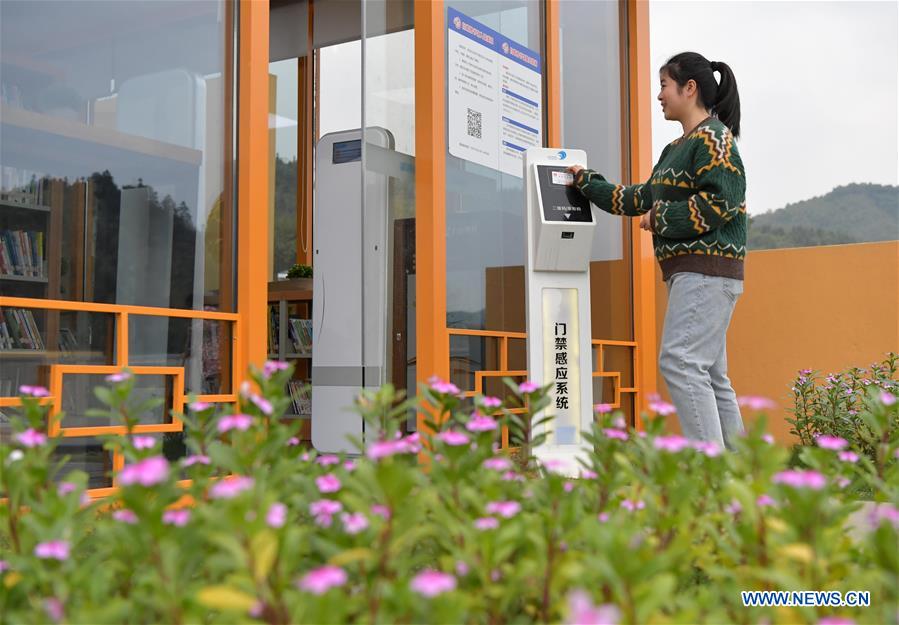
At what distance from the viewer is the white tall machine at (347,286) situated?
396 centimetres

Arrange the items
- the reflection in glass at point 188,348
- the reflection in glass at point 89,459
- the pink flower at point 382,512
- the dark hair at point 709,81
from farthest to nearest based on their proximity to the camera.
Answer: the dark hair at point 709,81, the reflection in glass at point 188,348, the reflection in glass at point 89,459, the pink flower at point 382,512

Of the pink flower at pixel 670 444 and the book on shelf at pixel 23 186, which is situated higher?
the book on shelf at pixel 23 186

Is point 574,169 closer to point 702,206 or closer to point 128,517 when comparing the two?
point 702,206

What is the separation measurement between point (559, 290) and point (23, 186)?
79.3 inches

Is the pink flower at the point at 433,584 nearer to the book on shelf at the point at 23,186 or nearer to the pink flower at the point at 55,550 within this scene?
the pink flower at the point at 55,550

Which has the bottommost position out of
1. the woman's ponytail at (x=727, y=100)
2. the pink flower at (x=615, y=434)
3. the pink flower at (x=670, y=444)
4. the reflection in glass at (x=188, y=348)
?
the pink flower at (x=615, y=434)

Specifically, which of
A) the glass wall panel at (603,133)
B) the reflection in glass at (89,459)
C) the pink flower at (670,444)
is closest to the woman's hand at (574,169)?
the glass wall panel at (603,133)

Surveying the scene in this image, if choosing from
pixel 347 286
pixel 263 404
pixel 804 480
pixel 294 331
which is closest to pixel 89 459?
pixel 263 404

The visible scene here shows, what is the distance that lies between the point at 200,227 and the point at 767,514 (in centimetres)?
228

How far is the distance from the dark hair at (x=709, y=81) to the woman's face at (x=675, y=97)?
0.05ft

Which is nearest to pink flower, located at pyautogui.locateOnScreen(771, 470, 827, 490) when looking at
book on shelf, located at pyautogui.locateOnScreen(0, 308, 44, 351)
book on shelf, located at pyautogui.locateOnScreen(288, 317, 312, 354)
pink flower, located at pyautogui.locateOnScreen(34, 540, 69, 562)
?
pink flower, located at pyautogui.locateOnScreen(34, 540, 69, 562)

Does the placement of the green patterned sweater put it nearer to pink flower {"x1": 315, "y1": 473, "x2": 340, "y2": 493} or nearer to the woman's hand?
the woman's hand

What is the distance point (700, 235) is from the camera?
3.11m

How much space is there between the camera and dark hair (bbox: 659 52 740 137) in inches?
128
